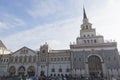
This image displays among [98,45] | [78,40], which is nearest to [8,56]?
[78,40]

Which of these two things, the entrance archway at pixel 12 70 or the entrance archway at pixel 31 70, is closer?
the entrance archway at pixel 31 70

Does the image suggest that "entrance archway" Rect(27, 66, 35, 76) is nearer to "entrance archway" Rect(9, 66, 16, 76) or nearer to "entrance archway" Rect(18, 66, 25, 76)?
"entrance archway" Rect(18, 66, 25, 76)

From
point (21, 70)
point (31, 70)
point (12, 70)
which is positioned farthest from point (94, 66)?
point (12, 70)

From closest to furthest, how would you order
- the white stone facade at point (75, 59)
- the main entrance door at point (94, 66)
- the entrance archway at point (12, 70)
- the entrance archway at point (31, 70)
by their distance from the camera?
the main entrance door at point (94, 66), the white stone facade at point (75, 59), the entrance archway at point (31, 70), the entrance archway at point (12, 70)

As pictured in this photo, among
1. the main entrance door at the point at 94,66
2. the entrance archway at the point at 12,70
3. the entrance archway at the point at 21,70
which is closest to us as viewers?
the main entrance door at the point at 94,66

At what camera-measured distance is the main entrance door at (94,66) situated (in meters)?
45.4

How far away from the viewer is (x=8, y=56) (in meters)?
54.6

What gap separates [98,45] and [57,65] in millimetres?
16135

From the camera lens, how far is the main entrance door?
149 feet

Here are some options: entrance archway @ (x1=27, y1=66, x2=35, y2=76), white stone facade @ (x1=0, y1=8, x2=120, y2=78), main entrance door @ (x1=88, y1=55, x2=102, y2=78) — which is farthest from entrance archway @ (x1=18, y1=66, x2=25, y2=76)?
main entrance door @ (x1=88, y1=55, x2=102, y2=78)

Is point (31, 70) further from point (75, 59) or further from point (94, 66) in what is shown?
point (94, 66)

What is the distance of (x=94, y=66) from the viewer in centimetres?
4644

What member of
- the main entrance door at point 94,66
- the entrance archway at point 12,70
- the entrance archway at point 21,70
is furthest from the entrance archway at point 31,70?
the main entrance door at point 94,66

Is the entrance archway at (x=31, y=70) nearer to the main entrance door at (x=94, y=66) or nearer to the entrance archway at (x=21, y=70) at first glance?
the entrance archway at (x=21, y=70)
